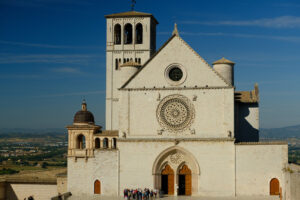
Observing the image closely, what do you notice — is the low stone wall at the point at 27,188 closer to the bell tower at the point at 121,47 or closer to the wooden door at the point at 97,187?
the wooden door at the point at 97,187

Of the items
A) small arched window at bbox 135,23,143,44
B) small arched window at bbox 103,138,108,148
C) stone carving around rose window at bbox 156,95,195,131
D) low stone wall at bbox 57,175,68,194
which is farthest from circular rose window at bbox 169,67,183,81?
low stone wall at bbox 57,175,68,194

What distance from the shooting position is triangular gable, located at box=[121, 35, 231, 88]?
122 ft

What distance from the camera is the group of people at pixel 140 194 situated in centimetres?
3615

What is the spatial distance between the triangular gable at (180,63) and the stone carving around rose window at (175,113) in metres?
1.29

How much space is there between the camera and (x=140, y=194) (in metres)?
36.3

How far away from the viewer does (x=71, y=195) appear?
126ft

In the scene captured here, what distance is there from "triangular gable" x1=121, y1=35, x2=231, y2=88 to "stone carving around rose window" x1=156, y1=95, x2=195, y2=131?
4.22ft

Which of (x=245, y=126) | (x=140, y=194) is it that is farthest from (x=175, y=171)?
(x=245, y=126)

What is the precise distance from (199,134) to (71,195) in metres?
12.0

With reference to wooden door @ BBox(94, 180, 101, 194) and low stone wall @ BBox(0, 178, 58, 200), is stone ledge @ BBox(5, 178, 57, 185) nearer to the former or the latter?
low stone wall @ BBox(0, 178, 58, 200)

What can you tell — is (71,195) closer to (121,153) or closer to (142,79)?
(121,153)

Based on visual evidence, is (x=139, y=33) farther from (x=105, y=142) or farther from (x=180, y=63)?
(x=105, y=142)

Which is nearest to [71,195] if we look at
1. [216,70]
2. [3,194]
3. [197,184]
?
[3,194]

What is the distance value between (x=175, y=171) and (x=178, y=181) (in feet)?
3.09
